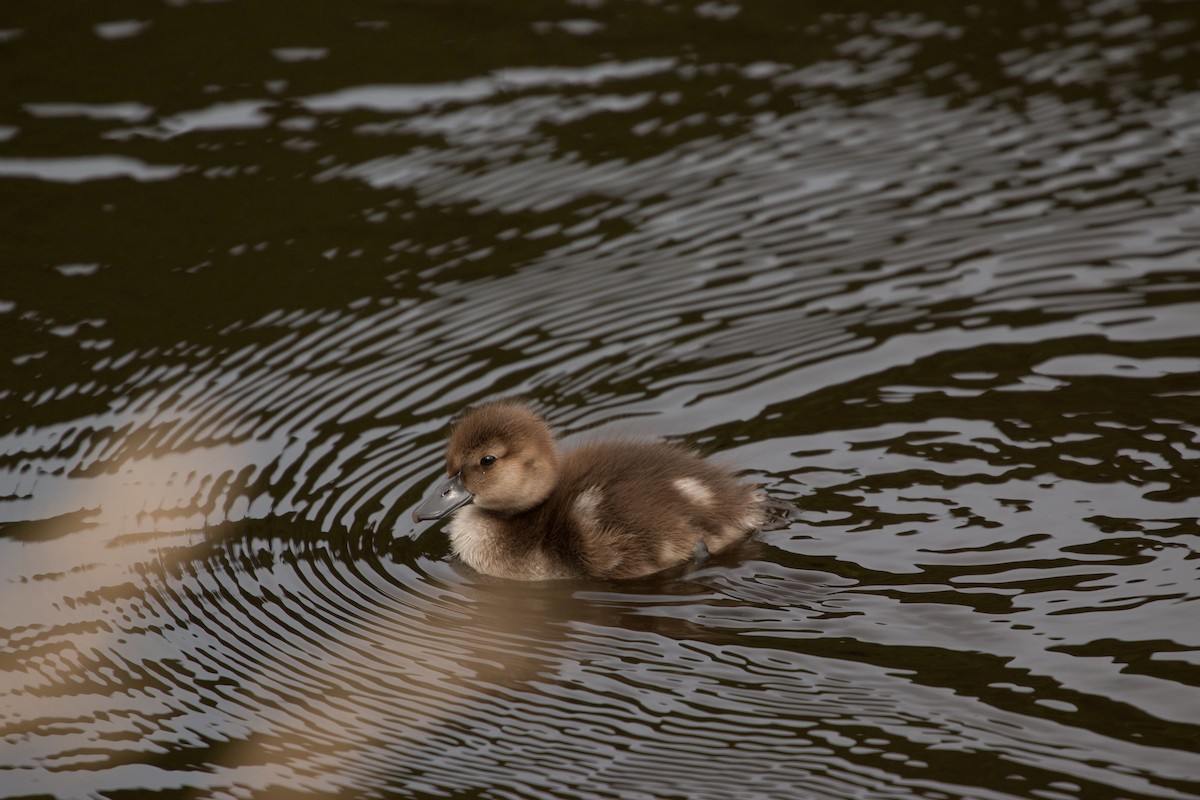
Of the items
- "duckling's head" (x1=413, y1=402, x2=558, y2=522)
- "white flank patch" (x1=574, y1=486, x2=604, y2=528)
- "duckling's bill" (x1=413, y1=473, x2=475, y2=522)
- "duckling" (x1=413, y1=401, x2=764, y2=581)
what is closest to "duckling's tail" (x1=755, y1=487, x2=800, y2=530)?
"duckling" (x1=413, y1=401, x2=764, y2=581)

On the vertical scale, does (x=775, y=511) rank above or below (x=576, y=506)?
below

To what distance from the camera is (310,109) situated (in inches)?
338

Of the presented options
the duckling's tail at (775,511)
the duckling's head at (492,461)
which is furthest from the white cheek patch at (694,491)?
the duckling's head at (492,461)

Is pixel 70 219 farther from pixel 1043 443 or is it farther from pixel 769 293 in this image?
pixel 1043 443

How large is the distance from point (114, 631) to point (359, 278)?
251cm

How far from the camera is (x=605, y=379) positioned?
6559 mm

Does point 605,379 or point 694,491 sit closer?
point 694,491

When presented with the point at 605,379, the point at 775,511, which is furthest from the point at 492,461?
the point at 605,379

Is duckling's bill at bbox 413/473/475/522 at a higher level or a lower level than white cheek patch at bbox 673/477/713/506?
higher

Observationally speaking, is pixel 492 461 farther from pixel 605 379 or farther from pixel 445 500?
pixel 605 379

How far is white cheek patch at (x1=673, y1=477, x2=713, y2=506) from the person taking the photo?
554 cm

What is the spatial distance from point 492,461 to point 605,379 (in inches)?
42.7

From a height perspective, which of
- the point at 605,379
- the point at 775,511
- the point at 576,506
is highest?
the point at 605,379

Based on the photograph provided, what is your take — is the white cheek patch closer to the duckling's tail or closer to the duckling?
the duckling
